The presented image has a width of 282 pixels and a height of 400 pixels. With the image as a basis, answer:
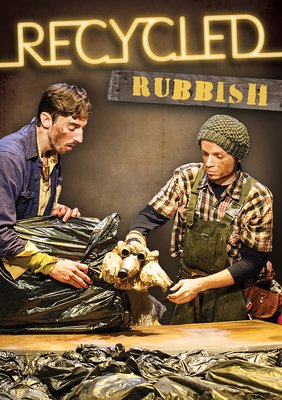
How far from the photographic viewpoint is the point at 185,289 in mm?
3840

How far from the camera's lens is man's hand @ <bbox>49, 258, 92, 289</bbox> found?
141 inches

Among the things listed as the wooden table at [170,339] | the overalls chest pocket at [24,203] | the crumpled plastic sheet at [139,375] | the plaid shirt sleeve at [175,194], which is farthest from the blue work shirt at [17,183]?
the plaid shirt sleeve at [175,194]

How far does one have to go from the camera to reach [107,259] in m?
3.53

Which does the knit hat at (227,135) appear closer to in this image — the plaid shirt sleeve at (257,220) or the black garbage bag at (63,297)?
the plaid shirt sleeve at (257,220)

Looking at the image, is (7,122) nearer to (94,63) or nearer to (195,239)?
(94,63)

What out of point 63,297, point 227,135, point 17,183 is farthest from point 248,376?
point 227,135

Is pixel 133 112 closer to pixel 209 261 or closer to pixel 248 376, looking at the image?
pixel 209 261

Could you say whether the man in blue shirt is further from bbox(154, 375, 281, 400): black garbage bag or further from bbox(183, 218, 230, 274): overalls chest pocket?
bbox(154, 375, 281, 400): black garbage bag

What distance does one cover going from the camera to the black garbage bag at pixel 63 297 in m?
3.61

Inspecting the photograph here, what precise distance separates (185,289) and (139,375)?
90 centimetres

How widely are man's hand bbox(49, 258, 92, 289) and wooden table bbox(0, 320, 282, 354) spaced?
0.26 m

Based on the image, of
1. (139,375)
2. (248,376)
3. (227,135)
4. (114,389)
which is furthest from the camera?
(227,135)

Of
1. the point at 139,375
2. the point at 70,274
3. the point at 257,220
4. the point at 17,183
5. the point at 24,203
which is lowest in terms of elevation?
the point at 139,375

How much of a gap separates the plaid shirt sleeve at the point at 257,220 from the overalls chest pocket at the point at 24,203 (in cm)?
119
